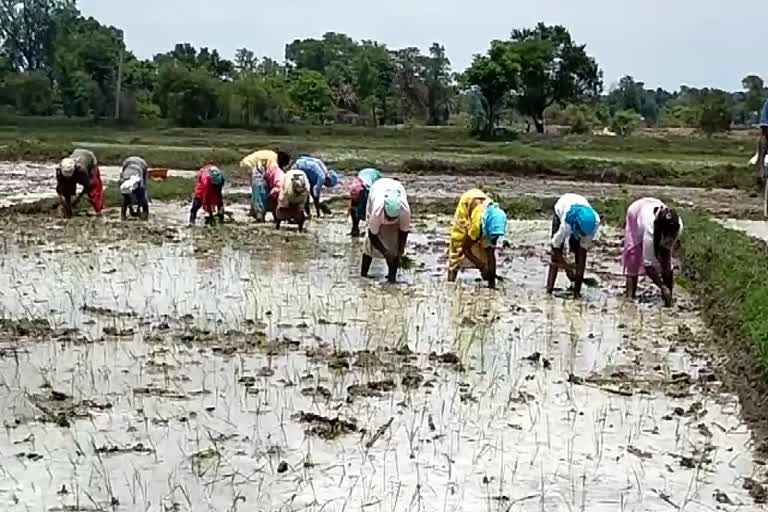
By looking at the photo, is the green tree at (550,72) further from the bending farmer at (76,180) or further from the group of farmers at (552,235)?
the group of farmers at (552,235)

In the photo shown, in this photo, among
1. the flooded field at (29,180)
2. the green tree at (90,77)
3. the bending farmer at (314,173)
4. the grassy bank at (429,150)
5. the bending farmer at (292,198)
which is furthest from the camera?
the green tree at (90,77)

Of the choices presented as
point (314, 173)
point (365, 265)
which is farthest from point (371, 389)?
point (314, 173)

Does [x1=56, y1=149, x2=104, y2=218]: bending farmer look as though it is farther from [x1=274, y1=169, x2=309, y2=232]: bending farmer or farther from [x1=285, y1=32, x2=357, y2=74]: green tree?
[x1=285, y1=32, x2=357, y2=74]: green tree

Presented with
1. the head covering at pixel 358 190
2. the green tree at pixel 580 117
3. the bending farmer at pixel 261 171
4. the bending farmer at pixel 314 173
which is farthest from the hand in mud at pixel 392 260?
the green tree at pixel 580 117

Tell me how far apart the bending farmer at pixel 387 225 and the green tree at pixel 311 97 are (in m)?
38.1

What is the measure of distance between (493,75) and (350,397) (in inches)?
1390

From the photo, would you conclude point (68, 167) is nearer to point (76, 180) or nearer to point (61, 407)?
point (76, 180)

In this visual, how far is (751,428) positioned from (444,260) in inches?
225

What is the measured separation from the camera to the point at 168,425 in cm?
479

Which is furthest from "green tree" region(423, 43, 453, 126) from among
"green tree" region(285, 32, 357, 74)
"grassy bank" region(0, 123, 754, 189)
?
"green tree" region(285, 32, 357, 74)

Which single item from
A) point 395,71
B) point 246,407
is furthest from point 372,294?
point 395,71

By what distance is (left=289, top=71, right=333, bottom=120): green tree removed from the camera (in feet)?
154

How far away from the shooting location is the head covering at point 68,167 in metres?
12.9

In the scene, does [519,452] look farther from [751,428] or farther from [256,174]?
[256,174]
